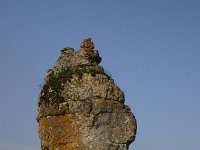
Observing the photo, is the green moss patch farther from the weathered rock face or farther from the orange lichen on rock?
the orange lichen on rock

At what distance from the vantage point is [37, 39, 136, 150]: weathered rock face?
14.5 meters

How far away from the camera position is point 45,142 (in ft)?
48.5

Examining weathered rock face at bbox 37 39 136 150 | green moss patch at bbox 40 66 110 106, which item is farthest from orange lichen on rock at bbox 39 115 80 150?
green moss patch at bbox 40 66 110 106

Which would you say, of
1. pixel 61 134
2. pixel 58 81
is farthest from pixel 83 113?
pixel 58 81

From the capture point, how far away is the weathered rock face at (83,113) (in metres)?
14.5

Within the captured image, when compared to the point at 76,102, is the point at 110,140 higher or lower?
lower

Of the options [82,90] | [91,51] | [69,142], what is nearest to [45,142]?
[69,142]

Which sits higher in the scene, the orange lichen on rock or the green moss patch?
the green moss patch

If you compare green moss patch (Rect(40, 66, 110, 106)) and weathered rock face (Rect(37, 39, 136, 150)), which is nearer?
weathered rock face (Rect(37, 39, 136, 150))

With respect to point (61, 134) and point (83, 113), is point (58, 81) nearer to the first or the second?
point (83, 113)

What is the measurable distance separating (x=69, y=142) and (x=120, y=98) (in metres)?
2.38

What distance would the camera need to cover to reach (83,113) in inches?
575

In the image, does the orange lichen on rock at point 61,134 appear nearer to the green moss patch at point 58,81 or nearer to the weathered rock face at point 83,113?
the weathered rock face at point 83,113

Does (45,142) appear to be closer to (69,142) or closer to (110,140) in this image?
(69,142)
